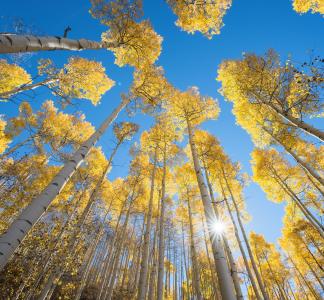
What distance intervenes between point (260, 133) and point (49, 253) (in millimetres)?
11140

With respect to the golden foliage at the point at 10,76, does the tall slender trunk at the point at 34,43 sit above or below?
below

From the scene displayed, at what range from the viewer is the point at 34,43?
3.36 metres

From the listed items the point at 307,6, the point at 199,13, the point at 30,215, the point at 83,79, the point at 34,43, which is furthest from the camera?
the point at 83,79

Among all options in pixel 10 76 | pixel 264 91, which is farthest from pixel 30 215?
pixel 10 76

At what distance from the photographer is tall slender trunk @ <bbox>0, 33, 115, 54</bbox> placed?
291cm

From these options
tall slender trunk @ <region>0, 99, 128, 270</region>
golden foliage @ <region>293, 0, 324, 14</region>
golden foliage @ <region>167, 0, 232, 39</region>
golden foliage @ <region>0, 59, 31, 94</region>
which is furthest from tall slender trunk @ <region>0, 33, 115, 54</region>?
golden foliage @ <region>293, 0, 324, 14</region>

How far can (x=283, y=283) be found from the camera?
68.0ft

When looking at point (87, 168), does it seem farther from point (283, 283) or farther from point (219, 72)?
point (283, 283)

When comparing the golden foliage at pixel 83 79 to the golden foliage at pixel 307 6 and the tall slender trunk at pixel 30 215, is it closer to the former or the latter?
the tall slender trunk at pixel 30 215

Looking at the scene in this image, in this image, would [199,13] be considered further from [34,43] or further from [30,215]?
[30,215]

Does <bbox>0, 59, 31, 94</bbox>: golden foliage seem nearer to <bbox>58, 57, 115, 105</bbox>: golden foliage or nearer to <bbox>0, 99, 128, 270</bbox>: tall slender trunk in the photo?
<bbox>58, 57, 115, 105</bbox>: golden foliage

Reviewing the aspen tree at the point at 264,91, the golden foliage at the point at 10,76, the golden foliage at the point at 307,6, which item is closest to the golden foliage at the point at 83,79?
the golden foliage at the point at 10,76

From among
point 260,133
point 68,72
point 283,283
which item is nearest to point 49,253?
point 68,72

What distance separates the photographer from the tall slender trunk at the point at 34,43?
2.91m
